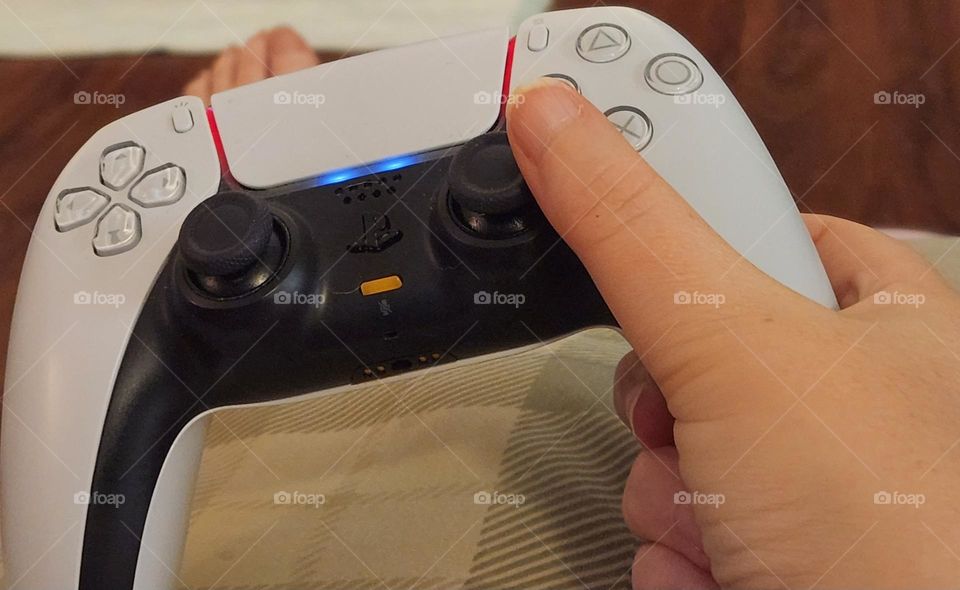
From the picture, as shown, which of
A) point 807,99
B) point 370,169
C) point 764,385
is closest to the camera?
point 764,385

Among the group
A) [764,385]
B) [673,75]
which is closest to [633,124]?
[673,75]

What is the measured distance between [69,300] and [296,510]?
0.18 m

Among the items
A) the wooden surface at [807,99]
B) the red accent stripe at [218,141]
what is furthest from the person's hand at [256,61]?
the red accent stripe at [218,141]

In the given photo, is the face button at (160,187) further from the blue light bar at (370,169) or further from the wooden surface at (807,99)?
the wooden surface at (807,99)

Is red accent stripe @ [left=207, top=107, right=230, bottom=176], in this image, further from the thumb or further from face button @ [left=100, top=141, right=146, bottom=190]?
the thumb

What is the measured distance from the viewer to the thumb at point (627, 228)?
32 cm

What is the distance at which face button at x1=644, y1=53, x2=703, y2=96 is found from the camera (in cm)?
42

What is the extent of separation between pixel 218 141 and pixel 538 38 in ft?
0.57

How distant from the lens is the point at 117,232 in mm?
396

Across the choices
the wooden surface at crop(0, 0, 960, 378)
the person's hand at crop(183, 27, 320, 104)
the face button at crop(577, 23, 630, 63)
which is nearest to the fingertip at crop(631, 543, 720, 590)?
the face button at crop(577, 23, 630, 63)

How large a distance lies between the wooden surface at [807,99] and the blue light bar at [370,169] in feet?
1.34

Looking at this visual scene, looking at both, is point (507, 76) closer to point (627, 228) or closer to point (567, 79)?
point (567, 79)

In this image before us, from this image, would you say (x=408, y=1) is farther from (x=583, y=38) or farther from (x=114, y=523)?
(x=114, y=523)

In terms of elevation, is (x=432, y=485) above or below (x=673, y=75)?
below
